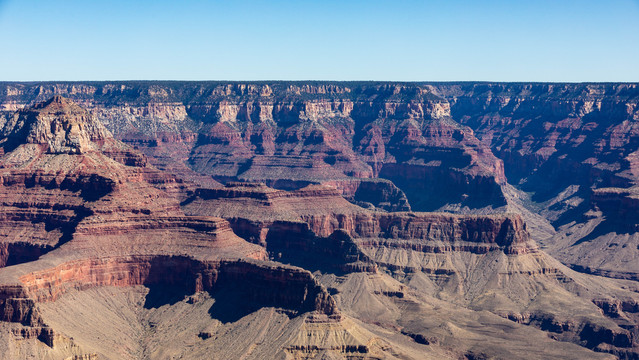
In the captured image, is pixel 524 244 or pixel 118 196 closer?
pixel 118 196

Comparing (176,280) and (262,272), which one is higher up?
(262,272)

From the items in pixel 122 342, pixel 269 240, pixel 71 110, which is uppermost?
pixel 71 110

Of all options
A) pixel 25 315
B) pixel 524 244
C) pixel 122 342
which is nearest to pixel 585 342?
pixel 524 244

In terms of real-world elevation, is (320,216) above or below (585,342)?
above

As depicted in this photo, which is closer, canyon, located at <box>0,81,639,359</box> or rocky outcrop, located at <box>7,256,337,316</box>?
rocky outcrop, located at <box>7,256,337,316</box>

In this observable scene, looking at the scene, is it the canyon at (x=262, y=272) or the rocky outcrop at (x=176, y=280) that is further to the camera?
the canyon at (x=262, y=272)

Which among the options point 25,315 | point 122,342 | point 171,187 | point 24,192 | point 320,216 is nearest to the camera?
point 25,315

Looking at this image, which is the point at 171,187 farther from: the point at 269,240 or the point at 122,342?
the point at 122,342

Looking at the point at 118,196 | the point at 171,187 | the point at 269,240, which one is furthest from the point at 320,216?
the point at 118,196

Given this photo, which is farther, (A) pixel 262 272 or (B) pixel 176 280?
(B) pixel 176 280

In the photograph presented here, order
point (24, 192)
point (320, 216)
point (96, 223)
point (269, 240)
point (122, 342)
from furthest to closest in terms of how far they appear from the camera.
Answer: point (320, 216) < point (269, 240) < point (24, 192) < point (96, 223) < point (122, 342)
